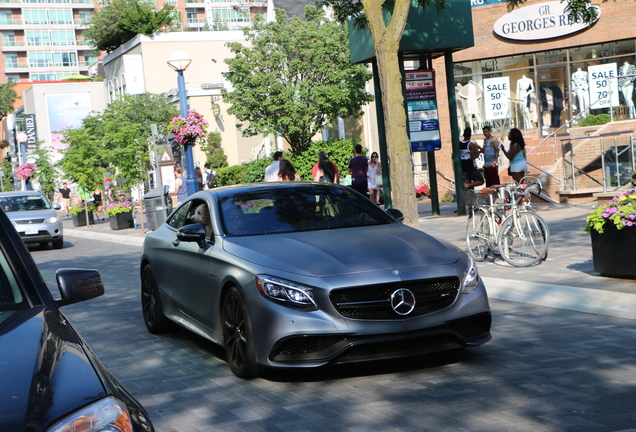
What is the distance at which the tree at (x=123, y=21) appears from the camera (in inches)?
2904

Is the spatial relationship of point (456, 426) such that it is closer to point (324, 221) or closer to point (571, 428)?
point (571, 428)

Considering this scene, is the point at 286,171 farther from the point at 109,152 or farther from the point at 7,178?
the point at 7,178

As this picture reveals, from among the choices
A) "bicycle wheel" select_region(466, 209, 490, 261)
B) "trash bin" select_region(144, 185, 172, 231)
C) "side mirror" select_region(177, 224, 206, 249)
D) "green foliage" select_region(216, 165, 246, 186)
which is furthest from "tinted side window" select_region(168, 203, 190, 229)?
"green foliage" select_region(216, 165, 246, 186)

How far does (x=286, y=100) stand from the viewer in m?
33.6

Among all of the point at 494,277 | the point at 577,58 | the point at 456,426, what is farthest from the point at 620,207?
the point at 577,58

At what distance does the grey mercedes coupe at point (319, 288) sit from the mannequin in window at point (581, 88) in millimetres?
19886

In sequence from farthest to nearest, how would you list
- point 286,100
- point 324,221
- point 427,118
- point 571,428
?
1. point 286,100
2. point 427,118
3. point 324,221
4. point 571,428

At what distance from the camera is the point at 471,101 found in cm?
2694

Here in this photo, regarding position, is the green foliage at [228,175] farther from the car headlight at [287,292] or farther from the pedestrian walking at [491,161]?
the car headlight at [287,292]

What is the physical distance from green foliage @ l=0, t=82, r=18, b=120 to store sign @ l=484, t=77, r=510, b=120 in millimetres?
91271

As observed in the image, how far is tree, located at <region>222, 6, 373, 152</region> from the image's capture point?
3328 cm

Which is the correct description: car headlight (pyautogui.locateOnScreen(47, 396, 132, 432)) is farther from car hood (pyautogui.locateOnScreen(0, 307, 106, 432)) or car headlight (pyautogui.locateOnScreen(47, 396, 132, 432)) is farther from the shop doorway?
the shop doorway

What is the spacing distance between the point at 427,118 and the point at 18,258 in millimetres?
16281

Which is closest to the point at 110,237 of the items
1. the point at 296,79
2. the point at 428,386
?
the point at 296,79
